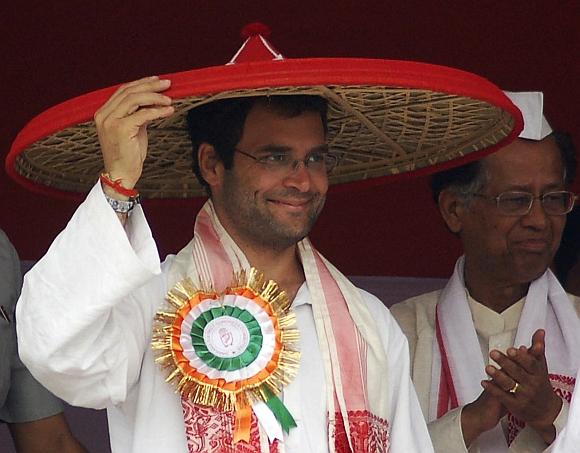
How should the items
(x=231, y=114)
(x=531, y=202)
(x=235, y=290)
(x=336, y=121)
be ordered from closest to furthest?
(x=235, y=290) → (x=231, y=114) → (x=336, y=121) → (x=531, y=202)

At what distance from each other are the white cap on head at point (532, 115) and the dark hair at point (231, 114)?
850 millimetres

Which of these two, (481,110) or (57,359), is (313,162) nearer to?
(481,110)

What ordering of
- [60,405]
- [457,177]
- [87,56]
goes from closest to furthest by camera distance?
[60,405] < [457,177] < [87,56]

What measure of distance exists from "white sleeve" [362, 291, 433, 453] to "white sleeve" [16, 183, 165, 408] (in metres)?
0.73

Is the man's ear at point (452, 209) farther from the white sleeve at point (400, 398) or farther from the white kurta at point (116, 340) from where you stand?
the white kurta at point (116, 340)

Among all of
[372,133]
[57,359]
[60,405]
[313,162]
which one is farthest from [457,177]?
[57,359]

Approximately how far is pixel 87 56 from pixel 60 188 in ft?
4.24

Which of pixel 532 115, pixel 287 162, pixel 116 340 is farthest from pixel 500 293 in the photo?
pixel 116 340

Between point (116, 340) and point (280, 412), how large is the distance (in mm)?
403

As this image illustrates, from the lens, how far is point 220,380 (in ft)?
12.6

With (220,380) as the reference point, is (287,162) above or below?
above

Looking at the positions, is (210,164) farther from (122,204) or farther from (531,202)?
(531,202)

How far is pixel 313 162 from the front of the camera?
13.1 ft

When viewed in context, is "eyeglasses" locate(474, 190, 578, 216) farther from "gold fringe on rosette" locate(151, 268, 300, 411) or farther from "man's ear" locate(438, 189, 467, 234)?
"gold fringe on rosette" locate(151, 268, 300, 411)
